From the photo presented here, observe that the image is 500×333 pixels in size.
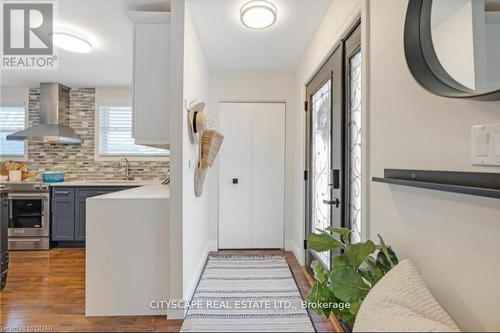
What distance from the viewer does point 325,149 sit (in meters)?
2.62

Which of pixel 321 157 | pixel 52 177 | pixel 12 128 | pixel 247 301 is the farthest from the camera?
pixel 12 128

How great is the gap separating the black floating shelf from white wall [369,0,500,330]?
34 millimetres

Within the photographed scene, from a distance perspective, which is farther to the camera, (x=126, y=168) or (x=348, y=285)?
(x=126, y=168)

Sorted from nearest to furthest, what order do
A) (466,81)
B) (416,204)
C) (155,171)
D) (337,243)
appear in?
(466,81), (416,204), (337,243), (155,171)

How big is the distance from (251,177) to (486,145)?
325 centimetres

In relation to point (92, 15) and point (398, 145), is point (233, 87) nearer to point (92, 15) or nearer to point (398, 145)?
point (92, 15)

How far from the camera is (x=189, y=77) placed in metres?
2.45

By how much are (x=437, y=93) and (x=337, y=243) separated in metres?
0.73

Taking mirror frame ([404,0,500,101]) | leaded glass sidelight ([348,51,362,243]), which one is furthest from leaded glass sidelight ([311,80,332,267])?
mirror frame ([404,0,500,101])

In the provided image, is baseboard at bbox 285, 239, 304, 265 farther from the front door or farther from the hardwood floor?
the hardwood floor

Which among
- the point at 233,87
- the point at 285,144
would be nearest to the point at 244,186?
the point at 285,144

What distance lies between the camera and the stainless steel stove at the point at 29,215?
4012mm

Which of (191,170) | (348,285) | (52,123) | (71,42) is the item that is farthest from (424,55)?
(52,123)

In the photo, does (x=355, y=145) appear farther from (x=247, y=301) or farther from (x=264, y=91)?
(x=264, y=91)
